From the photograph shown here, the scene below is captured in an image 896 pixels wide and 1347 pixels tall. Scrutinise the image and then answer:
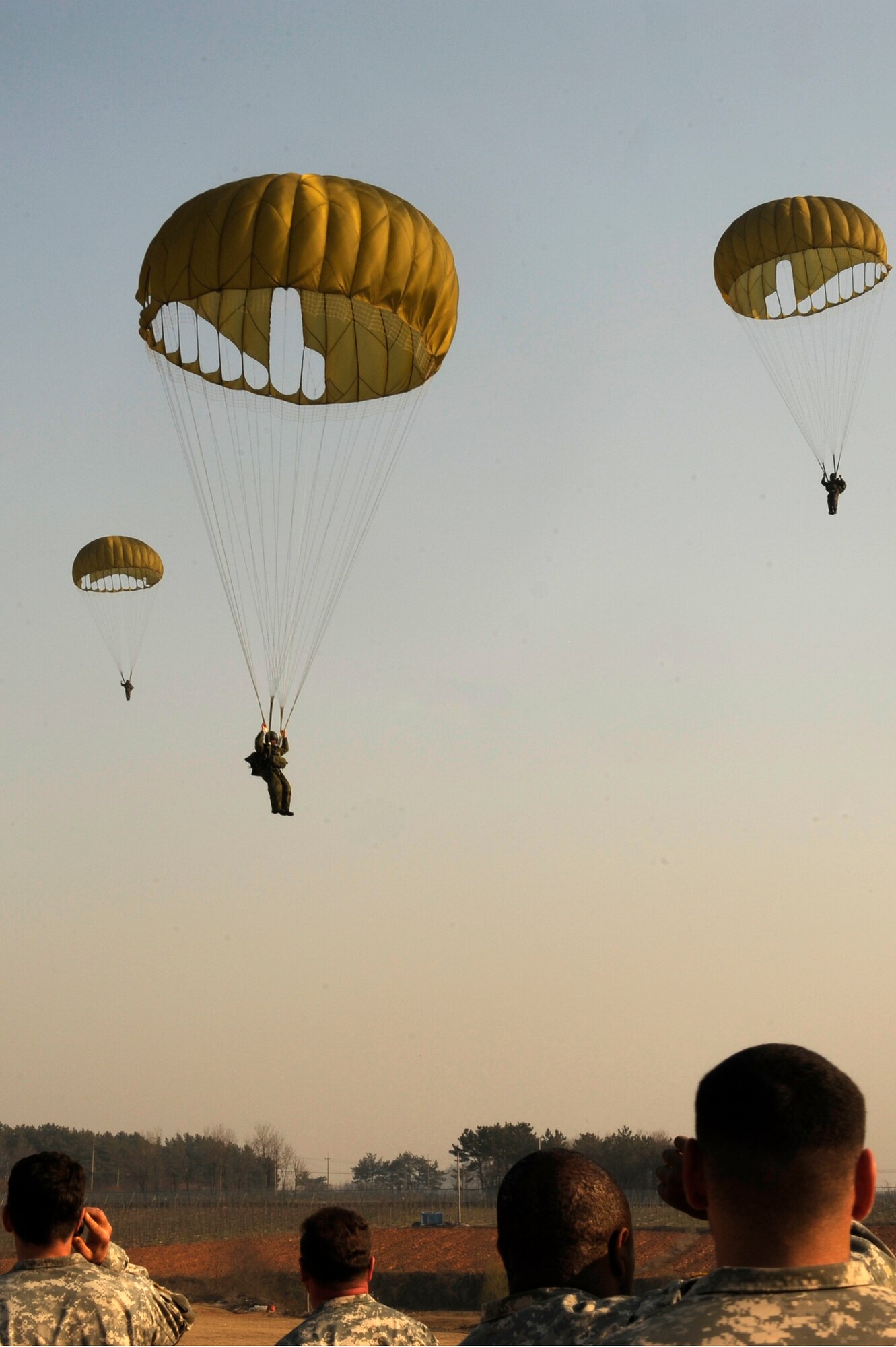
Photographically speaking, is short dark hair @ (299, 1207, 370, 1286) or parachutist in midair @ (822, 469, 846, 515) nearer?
short dark hair @ (299, 1207, 370, 1286)

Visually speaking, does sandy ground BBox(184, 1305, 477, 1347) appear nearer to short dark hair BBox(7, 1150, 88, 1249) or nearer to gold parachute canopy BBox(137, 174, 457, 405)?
gold parachute canopy BBox(137, 174, 457, 405)

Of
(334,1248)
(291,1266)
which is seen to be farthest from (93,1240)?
(291,1266)

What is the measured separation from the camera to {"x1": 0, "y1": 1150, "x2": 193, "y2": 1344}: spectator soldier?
4496mm

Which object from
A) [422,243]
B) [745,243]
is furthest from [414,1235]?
[422,243]

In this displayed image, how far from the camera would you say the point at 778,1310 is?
2129 mm

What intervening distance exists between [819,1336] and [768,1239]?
8.1 inches

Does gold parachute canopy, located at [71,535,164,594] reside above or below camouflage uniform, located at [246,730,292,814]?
above

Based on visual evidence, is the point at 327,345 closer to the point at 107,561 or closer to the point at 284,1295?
the point at 107,561

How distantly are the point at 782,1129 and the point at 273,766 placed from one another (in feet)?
58.1

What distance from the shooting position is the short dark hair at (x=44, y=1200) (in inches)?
179

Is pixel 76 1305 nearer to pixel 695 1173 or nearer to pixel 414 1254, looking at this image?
pixel 695 1173

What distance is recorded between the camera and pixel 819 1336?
6.84 ft

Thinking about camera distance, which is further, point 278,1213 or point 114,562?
point 278,1213

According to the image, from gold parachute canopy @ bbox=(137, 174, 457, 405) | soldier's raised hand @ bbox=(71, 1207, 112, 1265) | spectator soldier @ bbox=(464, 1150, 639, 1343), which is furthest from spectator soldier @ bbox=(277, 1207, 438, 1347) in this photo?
gold parachute canopy @ bbox=(137, 174, 457, 405)
